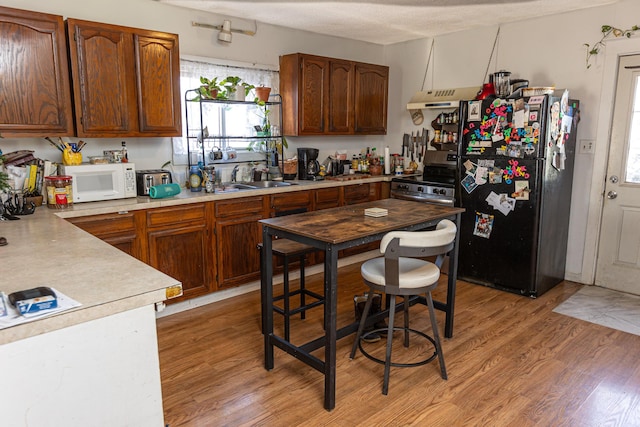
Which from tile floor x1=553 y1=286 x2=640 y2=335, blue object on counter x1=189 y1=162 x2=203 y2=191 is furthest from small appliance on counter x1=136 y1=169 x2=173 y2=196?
tile floor x1=553 y1=286 x2=640 y2=335

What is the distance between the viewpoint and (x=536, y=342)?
3.00 m

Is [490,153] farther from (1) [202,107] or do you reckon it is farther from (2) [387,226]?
(1) [202,107]

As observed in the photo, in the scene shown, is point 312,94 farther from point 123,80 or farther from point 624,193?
point 624,193

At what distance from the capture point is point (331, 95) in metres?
4.65

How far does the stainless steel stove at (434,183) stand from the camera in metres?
4.27

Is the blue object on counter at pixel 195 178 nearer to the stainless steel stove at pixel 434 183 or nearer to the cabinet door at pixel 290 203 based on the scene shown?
the cabinet door at pixel 290 203

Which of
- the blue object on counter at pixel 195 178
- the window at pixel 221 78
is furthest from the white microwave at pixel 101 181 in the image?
the window at pixel 221 78

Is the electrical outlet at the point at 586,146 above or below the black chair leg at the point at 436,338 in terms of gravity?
above

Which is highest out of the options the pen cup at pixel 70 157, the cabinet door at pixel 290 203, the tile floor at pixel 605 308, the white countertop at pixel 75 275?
the pen cup at pixel 70 157

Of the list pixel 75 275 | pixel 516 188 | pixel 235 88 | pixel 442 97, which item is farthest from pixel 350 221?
pixel 442 97

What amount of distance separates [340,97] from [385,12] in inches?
40.3

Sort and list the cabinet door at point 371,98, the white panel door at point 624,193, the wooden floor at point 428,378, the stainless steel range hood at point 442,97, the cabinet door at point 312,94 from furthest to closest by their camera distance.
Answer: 1. the cabinet door at point 371,98
2. the stainless steel range hood at point 442,97
3. the cabinet door at point 312,94
4. the white panel door at point 624,193
5. the wooden floor at point 428,378

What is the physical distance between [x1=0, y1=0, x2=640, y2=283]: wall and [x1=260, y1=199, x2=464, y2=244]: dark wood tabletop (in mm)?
1845

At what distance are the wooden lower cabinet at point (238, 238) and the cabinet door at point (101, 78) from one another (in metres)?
0.97
